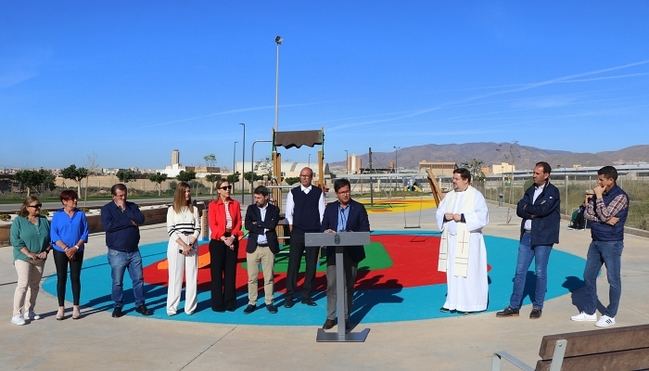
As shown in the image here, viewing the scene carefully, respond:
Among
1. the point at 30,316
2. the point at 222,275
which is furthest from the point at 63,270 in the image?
the point at 222,275

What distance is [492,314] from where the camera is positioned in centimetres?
744

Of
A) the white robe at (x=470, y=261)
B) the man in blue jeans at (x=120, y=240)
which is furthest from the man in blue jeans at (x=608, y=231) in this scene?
the man in blue jeans at (x=120, y=240)

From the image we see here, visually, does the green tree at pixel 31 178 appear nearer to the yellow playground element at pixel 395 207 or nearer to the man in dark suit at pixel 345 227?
the yellow playground element at pixel 395 207

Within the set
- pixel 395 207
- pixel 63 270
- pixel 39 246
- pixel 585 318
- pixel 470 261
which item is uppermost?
pixel 39 246

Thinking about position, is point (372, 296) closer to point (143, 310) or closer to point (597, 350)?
point (143, 310)

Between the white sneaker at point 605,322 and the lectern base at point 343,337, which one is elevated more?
the white sneaker at point 605,322

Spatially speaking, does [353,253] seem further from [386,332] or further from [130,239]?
[130,239]

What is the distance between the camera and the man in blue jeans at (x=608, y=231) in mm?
6652

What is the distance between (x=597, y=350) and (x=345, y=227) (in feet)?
12.8

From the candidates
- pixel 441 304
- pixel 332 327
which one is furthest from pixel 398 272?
pixel 332 327

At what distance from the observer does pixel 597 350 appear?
11.2ft

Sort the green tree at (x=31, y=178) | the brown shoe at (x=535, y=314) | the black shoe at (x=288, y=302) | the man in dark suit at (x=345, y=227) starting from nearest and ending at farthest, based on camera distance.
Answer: the man in dark suit at (x=345, y=227)
the brown shoe at (x=535, y=314)
the black shoe at (x=288, y=302)
the green tree at (x=31, y=178)

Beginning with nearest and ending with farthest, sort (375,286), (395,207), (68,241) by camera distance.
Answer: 1. (68,241)
2. (375,286)
3. (395,207)

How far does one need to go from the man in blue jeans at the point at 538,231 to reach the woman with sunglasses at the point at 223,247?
3.54 m
